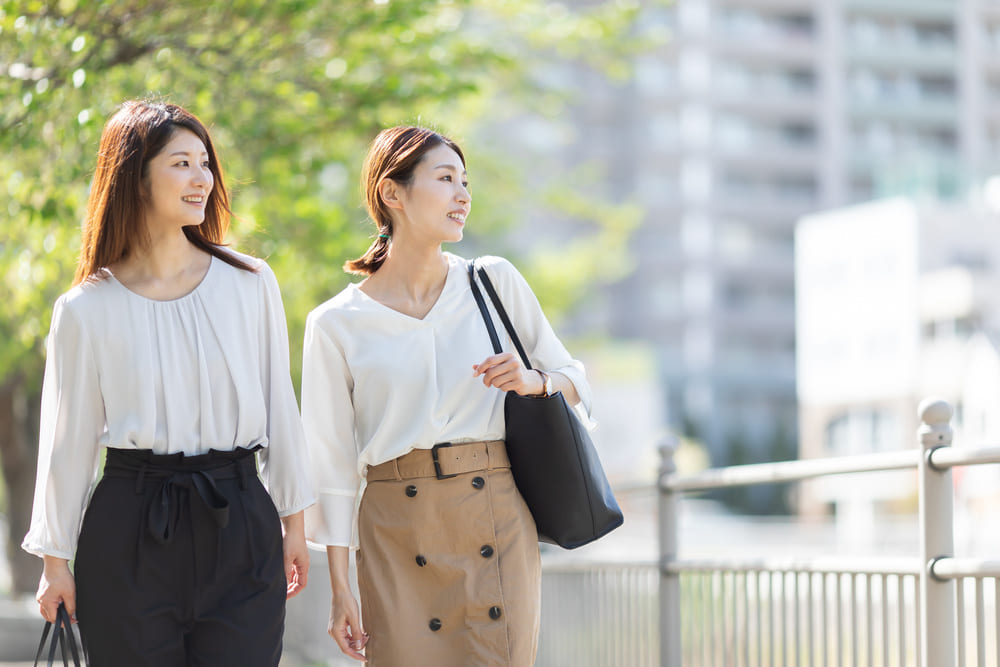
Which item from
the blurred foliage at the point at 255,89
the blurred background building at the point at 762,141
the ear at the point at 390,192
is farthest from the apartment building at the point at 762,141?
the ear at the point at 390,192

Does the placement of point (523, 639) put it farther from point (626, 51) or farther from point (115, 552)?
point (626, 51)

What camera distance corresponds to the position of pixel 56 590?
8.62 feet

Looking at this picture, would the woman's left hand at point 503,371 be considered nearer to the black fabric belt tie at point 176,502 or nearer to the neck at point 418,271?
the neck at point 418,271

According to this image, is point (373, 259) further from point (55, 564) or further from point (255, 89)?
point (255, 89)

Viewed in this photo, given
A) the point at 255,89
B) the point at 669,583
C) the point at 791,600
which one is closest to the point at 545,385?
the point at 791,600

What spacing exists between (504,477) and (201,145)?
1120 mm

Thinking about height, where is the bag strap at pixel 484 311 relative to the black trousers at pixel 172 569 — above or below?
above

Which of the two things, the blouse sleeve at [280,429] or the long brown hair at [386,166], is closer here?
the blouse sleeve at [280,429]

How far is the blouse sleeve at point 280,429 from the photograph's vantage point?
2.86 metres

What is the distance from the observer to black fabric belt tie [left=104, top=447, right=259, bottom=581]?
2594mm

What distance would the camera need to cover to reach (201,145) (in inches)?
114

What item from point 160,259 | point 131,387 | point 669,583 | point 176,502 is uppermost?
point 160,259

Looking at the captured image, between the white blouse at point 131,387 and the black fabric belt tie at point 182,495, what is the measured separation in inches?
1.2

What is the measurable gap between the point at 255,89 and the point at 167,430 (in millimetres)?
5243
